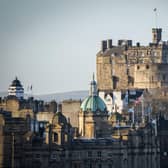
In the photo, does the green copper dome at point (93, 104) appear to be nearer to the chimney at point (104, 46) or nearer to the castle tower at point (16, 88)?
the castle tower at point (16, 88)

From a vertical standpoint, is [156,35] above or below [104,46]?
above

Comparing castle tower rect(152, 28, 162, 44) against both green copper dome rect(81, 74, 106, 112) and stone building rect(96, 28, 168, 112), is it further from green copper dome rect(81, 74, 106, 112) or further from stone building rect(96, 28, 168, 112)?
green copper dome rect(81, 74, 106, 112)

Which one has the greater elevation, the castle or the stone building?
the stone building

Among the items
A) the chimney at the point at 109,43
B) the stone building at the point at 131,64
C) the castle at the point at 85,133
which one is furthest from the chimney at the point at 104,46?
the castle at the point at 85,133

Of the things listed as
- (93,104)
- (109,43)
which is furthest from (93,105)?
(109,43)

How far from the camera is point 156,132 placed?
137375 millimetres

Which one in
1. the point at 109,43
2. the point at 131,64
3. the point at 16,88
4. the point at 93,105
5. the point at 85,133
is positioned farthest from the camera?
the point at 109,43

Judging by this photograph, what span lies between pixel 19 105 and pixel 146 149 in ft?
71.9

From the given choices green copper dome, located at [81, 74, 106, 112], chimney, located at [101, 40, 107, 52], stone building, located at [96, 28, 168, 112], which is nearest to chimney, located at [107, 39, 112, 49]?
stone building, located at [96, 28, 168, 112]

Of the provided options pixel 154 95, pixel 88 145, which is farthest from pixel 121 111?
pixel 88 145

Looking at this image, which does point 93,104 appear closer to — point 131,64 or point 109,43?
point 131,64

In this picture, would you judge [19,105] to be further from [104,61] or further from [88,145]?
[104,61]

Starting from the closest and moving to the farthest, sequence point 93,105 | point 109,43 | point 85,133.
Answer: point 85,133
point 93,105
point 109,43

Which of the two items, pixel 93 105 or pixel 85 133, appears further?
pixel 93 105
